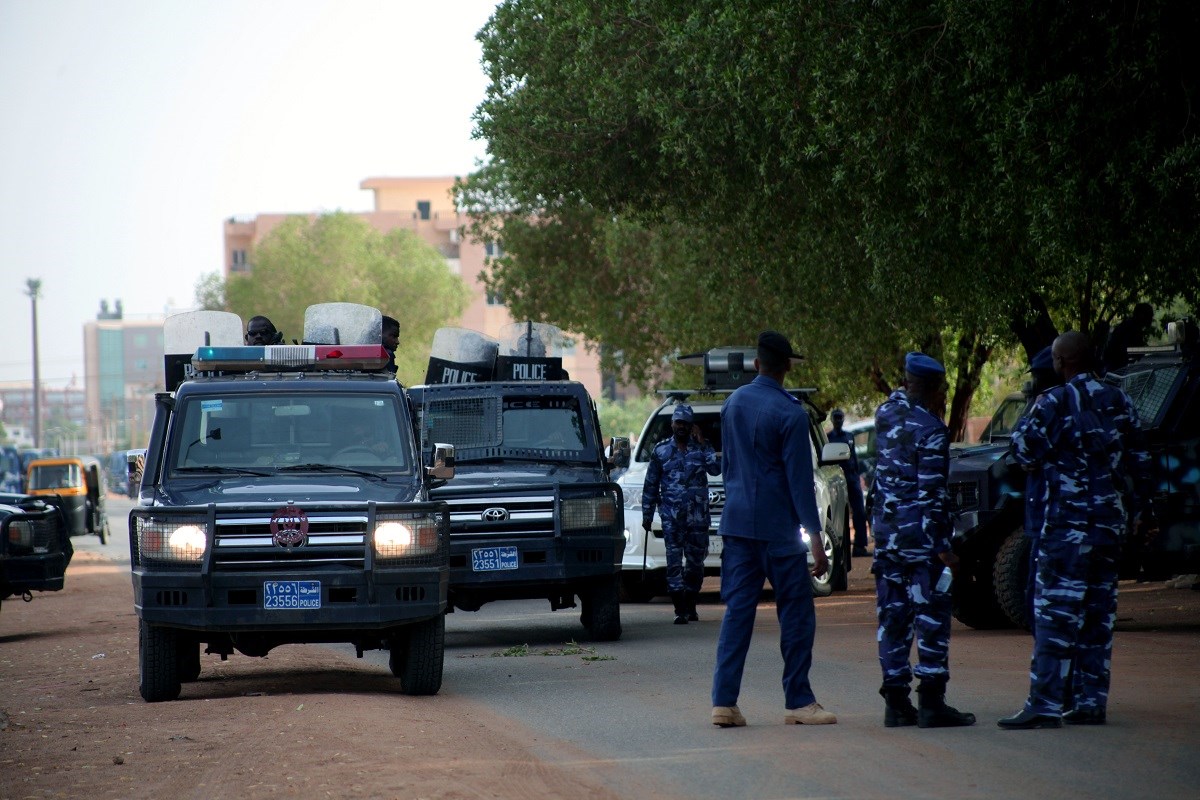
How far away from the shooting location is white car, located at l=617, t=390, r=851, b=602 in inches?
723

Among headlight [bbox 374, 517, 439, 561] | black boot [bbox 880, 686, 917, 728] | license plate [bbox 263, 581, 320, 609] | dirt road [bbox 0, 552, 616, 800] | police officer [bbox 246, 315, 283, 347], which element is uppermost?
police officer [bbox 246, 315, 283, 347]

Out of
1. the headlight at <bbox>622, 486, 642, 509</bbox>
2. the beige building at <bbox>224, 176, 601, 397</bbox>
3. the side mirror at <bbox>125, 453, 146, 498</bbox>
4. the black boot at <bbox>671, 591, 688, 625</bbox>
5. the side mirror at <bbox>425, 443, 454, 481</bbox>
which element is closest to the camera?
the side mirror at <bbox>425, 443, 454, 481</bbox>

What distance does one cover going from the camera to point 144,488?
1135 cm

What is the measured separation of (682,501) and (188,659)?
Result: 5.63 meters

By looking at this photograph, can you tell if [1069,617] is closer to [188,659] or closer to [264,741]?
[264,741]

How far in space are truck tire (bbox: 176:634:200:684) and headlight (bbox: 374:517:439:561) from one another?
1577 millimetres

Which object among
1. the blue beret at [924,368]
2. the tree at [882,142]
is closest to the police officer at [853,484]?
the tree at [882,142]

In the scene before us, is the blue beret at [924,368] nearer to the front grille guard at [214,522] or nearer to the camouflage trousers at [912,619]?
the camouflage trousers at [912,619]

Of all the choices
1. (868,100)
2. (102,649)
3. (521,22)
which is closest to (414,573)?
(102,649)

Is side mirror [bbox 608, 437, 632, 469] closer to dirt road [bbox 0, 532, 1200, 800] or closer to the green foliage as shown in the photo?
dirt road [bbox 0, 532, 1200, 800]

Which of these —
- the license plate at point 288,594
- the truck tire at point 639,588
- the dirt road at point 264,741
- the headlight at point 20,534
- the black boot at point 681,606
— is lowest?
the truck tire at point 639,588

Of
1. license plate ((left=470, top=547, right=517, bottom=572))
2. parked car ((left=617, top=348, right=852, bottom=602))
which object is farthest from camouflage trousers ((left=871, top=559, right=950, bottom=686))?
parked car ((left=617, top=348, right=852, bottom=602))

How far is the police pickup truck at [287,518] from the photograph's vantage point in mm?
10469

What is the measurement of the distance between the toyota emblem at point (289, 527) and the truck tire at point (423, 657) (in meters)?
1.02
